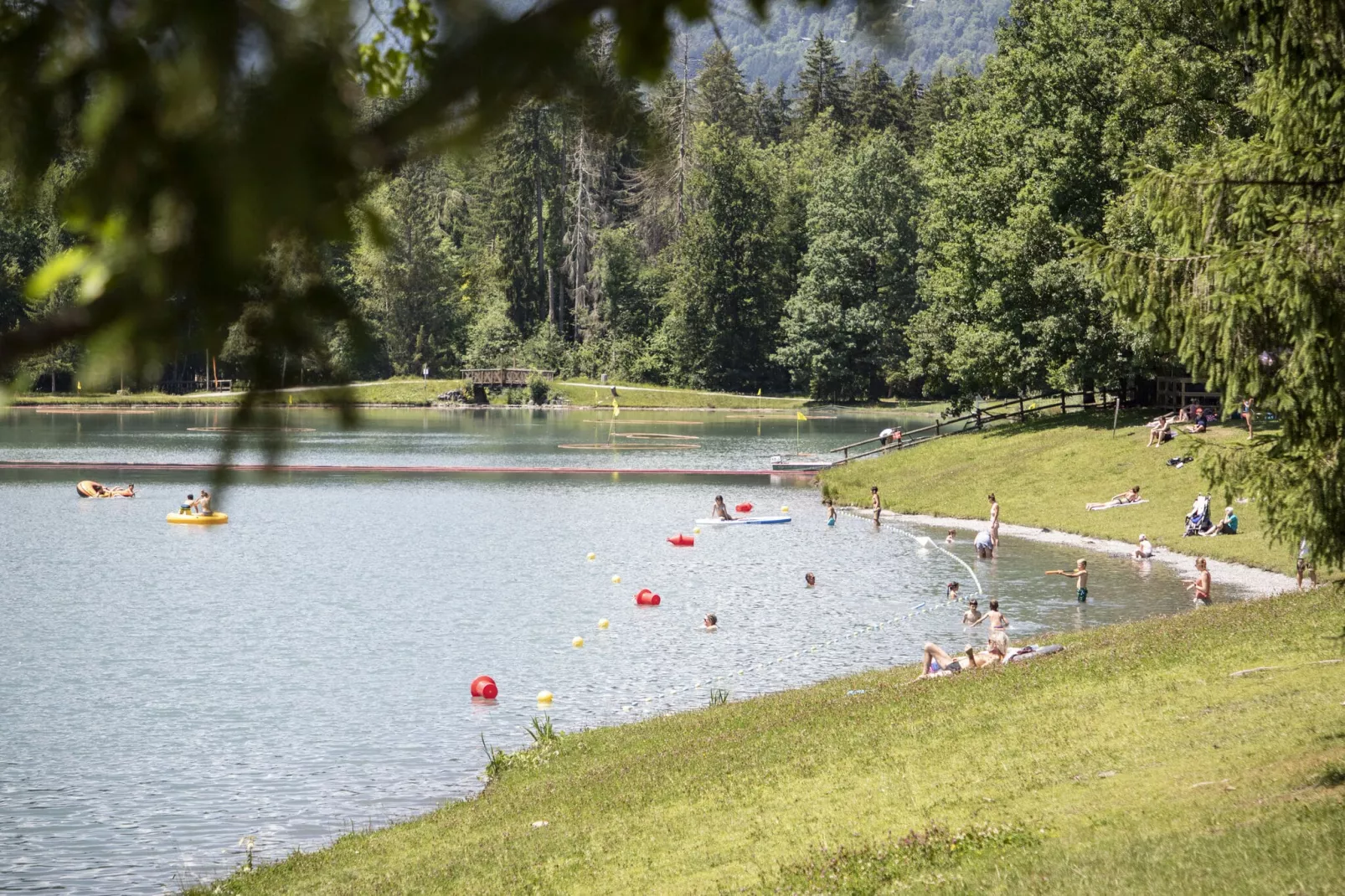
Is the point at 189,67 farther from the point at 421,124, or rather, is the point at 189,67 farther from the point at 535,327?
the point at 535,327

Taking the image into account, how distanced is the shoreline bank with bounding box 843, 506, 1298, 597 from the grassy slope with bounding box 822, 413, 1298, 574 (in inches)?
12.8

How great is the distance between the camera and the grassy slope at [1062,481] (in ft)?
133

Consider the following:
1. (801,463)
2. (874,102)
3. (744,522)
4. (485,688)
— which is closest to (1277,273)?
(485,688)

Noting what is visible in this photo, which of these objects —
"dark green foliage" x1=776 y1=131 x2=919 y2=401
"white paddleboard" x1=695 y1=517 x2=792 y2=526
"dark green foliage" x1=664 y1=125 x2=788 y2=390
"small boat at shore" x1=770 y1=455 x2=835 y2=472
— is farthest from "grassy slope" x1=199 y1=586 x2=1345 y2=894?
"dark green foliage" x1=664 y1=125 x2=788 y2=390

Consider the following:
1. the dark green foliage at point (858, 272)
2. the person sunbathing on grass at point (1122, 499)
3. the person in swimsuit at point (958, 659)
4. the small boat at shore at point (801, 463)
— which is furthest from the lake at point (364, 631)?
the dark green foliage at point (858, 272)

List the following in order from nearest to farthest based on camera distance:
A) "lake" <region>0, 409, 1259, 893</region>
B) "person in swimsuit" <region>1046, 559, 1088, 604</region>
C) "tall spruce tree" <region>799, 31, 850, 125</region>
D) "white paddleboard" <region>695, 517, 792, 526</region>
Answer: "lake" <region>0, 409, 1259, 893</region> < "person in swimsuit" <region>1046, 559, 1088, 604</region> < "white paddleboard" <region>695, 517, 792, 526</region> < "tall spruce tree" <region>799, 31, 850, 125</region>

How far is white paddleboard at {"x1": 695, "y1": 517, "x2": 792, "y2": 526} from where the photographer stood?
49.3 meters

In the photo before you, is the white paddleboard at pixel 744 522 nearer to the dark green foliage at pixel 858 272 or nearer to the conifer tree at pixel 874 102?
the dark green foliage at pixel 858 272

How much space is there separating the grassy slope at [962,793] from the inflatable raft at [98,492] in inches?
1629

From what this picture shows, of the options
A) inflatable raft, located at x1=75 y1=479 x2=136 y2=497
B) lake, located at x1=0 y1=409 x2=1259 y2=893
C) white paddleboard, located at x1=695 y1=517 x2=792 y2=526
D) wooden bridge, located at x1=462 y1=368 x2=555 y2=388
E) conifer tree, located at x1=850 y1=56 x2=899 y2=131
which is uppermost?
conifer tree, located at x1=850 y1=56 x2=899 y2=131

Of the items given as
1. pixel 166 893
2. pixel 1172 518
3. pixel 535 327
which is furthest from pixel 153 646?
pixel 535 327

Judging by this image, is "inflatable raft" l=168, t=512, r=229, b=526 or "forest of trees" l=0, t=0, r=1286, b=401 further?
"inflatable raft" l=168, t=512, r=229, b=526

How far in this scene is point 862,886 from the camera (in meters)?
11.1

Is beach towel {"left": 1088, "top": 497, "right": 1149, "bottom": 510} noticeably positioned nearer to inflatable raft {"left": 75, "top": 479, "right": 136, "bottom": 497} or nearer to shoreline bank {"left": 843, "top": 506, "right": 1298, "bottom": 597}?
shoreline bank {"left": 843, "top": 506, "right": 1298, "bottom": 597}
